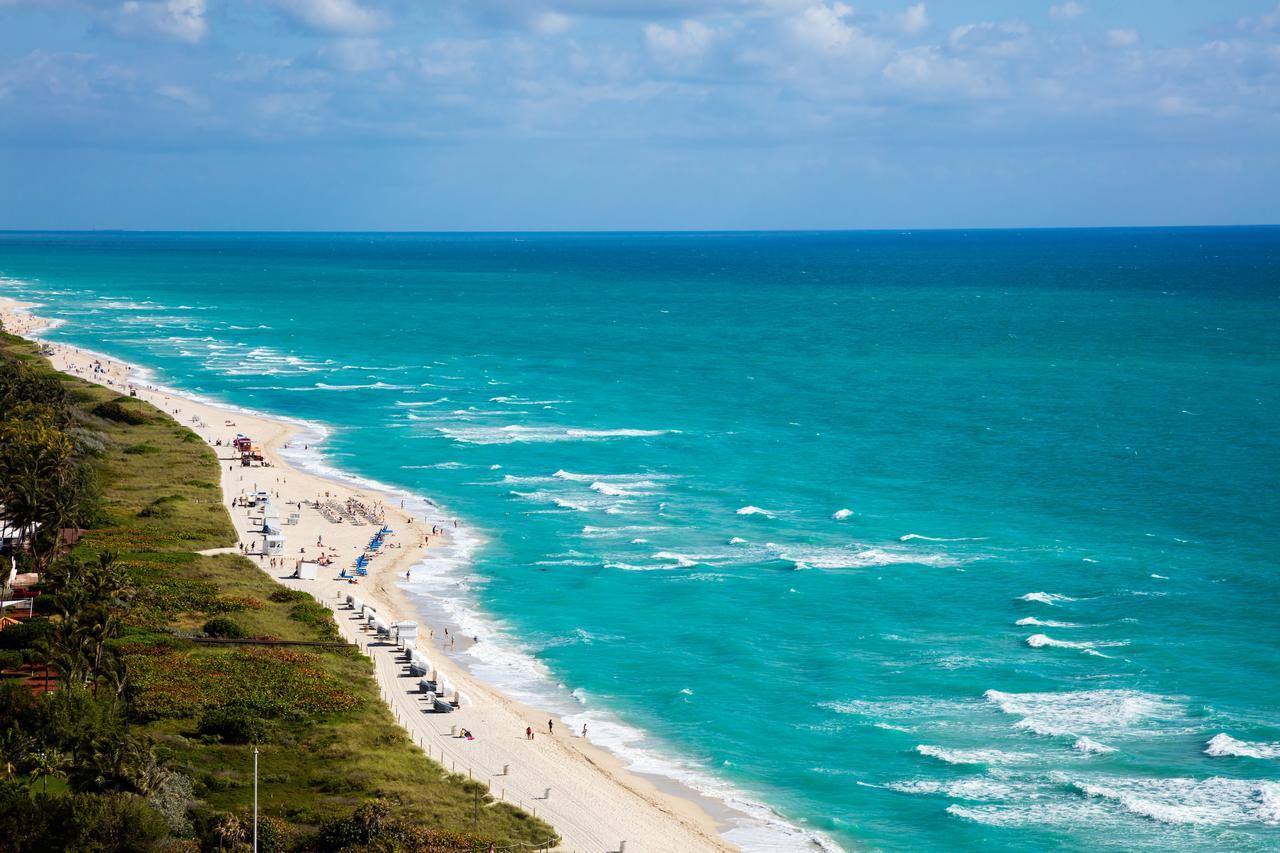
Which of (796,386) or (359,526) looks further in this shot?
(796,386)

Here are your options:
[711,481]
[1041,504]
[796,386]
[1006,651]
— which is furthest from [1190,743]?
[796,386]

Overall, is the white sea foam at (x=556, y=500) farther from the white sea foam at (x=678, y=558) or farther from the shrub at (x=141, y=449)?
the shrub at (x=141, y=449)

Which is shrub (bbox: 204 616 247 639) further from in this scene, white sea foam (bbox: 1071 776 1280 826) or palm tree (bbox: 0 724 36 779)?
white sea foam (bbox: 1071 776 1280 826)

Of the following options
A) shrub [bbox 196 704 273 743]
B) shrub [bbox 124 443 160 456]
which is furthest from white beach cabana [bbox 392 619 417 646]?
shrub [bbox 124 443 160 456]

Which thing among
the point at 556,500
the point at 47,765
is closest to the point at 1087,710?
the point at 47,765

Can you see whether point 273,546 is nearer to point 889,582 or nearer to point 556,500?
point 556,500

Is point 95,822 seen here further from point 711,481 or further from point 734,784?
point 711,481
